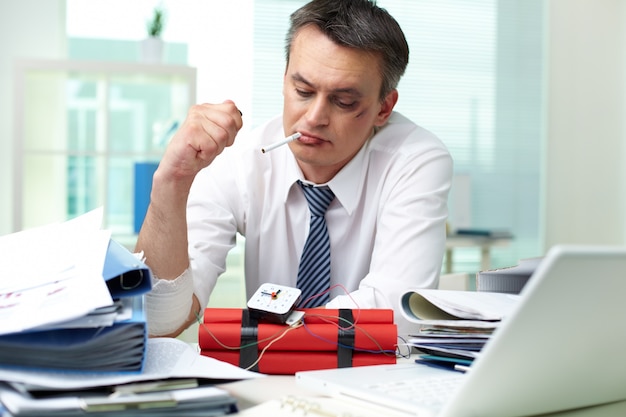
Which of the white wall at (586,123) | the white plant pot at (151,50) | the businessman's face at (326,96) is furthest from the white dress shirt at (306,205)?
the white wall at (586,123)

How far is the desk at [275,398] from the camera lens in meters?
0.70

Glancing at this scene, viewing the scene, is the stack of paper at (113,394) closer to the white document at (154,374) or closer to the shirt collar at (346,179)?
the white document at (154,374)

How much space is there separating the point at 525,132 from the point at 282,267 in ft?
11.6

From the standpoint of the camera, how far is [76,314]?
635mm

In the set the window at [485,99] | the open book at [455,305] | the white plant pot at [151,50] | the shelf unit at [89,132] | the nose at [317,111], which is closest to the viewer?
the open book at [455,305]

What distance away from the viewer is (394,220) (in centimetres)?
162

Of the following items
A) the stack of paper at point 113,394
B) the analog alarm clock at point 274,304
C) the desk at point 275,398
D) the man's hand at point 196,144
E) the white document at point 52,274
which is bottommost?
the desk at point 275,398

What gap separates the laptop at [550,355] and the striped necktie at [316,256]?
88 centimetres

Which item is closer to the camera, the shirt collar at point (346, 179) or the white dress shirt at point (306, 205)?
the white dress shirt at point (306, 205)

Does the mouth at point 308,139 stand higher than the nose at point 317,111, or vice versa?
the nose at point 317,111

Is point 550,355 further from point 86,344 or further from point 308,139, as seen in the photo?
point 308,139

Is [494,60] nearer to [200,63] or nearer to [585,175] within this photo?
[585,175]

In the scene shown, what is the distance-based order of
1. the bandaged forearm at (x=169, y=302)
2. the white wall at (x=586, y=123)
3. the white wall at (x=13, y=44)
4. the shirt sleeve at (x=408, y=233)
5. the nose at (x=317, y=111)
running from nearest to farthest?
1. the bandaged forearm at (x=169, y=302)
2. the shirt sleeve at (x=408, y=233)
3. the nose at (x=317, y=111)
4. the white wall at (x=13, y=44)
5. the white wall at (x=586, y=123)

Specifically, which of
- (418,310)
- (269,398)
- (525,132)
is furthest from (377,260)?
(525,132)
